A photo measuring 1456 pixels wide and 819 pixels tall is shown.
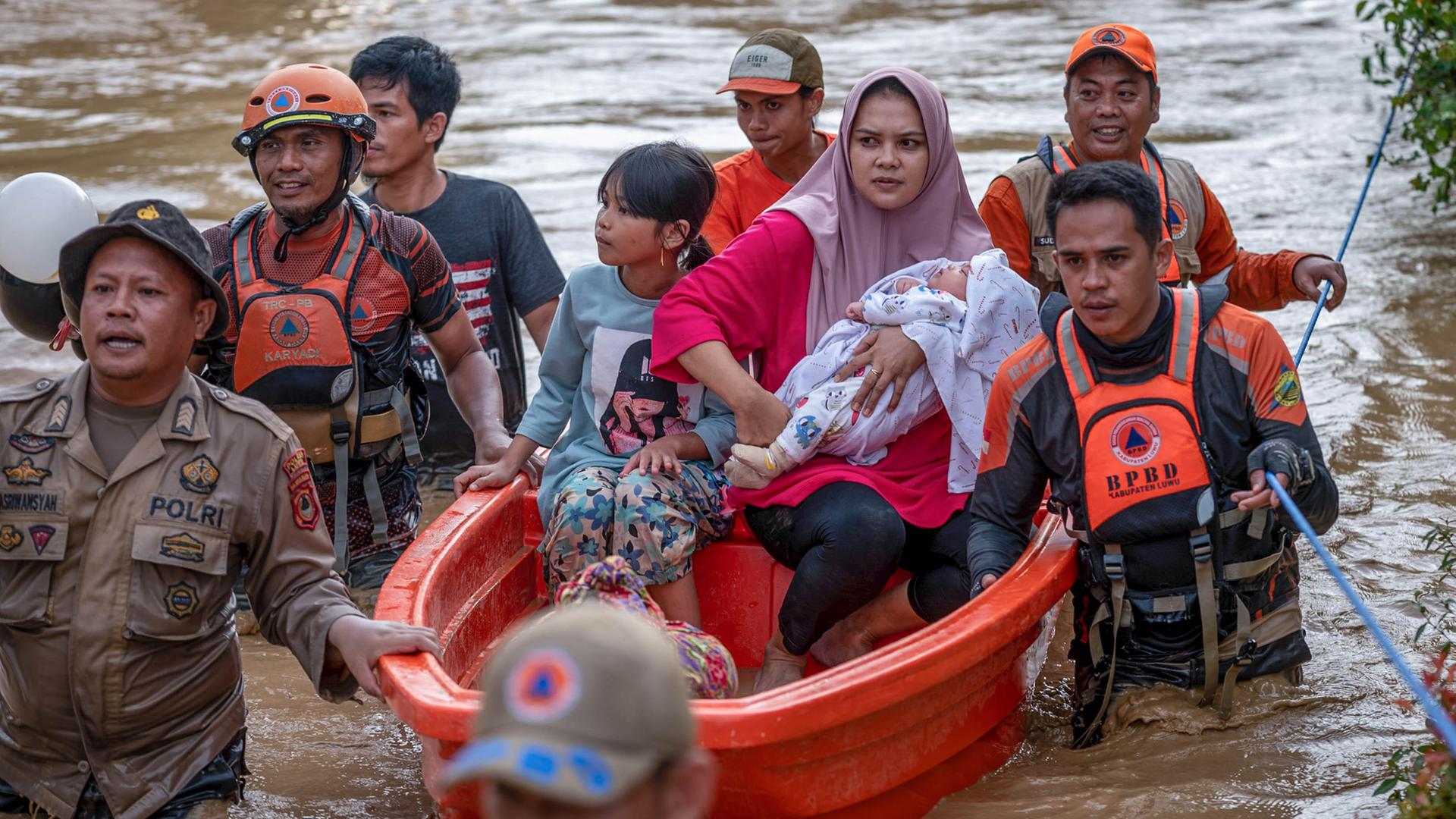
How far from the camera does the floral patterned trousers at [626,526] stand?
154 inches

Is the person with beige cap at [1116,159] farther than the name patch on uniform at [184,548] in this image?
Yes

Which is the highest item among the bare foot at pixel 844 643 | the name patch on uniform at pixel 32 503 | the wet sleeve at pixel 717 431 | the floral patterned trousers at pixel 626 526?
the name patch on uniform at pixel 32 503

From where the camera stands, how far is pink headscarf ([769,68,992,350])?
13.8ft

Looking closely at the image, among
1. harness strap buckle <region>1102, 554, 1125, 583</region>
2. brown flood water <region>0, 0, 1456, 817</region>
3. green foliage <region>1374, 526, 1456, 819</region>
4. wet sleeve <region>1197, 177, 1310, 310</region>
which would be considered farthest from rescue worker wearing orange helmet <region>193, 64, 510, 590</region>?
green foliage <region>1374, 526, 1456, 819</region>

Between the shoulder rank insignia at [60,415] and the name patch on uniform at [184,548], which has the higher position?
the shoulder rank insignia at [60,415]

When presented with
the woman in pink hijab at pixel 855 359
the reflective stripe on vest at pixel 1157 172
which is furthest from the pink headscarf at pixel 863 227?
the reflective stripe on vest at pixel 1157 172

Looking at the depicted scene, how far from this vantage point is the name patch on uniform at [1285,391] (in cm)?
350

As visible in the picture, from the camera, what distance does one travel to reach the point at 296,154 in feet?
13.5

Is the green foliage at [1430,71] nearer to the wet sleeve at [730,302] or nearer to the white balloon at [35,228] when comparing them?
the wet sleeve at [730,302]

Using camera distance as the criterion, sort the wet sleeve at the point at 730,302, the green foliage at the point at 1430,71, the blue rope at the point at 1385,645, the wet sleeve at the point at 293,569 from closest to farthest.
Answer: the blue rope at the point at 1385,645 < the wet sleeve at the point at 293,569 < the wet sleeve at the point at 730,302 < the green foliage at the point at 1430,71

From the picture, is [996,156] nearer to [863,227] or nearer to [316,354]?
[863,227]

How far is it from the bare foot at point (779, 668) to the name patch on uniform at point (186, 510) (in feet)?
5.12

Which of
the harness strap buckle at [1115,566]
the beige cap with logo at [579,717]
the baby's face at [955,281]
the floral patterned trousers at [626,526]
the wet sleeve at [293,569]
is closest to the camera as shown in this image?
the beige cap with logo at [579,717]

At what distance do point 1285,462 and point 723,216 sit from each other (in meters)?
2.50
